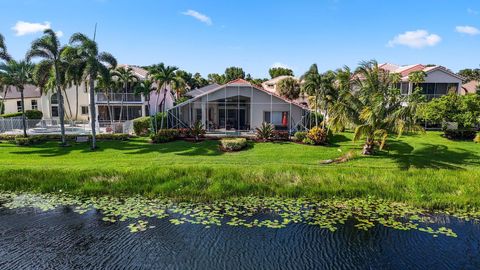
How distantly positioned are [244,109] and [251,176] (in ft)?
66.7

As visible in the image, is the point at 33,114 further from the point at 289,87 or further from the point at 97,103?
the point at 289,87

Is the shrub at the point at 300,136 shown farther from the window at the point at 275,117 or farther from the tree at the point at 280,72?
the tree at the point at 280,72

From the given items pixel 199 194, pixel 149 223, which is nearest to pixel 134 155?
pixel 199 194

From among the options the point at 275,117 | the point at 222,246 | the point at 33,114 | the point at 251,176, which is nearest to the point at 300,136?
the point at 275,117

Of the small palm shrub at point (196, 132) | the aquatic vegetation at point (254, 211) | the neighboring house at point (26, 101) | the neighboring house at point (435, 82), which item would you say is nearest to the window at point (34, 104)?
the neighboring house at point (26, 101)

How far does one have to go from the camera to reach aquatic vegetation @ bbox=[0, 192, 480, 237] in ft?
43.9

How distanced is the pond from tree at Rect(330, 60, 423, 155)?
30.9 ft

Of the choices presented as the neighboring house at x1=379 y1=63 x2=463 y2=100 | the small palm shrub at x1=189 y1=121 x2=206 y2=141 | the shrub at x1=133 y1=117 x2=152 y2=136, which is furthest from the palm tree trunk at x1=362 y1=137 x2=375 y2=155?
the shrub at x1=133 y1=117 x2=152 y2=136

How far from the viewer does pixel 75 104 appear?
45406 mm

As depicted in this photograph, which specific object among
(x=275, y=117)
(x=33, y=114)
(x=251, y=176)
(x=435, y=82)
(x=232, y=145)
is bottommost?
(x=251, y=176)

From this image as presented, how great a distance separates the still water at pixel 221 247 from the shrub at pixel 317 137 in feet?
46.8

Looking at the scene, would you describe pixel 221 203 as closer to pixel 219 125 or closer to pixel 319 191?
pixel 319 191

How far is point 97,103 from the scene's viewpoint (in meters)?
40.6

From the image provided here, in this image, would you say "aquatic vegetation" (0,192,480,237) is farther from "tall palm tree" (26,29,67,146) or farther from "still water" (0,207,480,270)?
"tall palm tree" (26,29,67,146)
